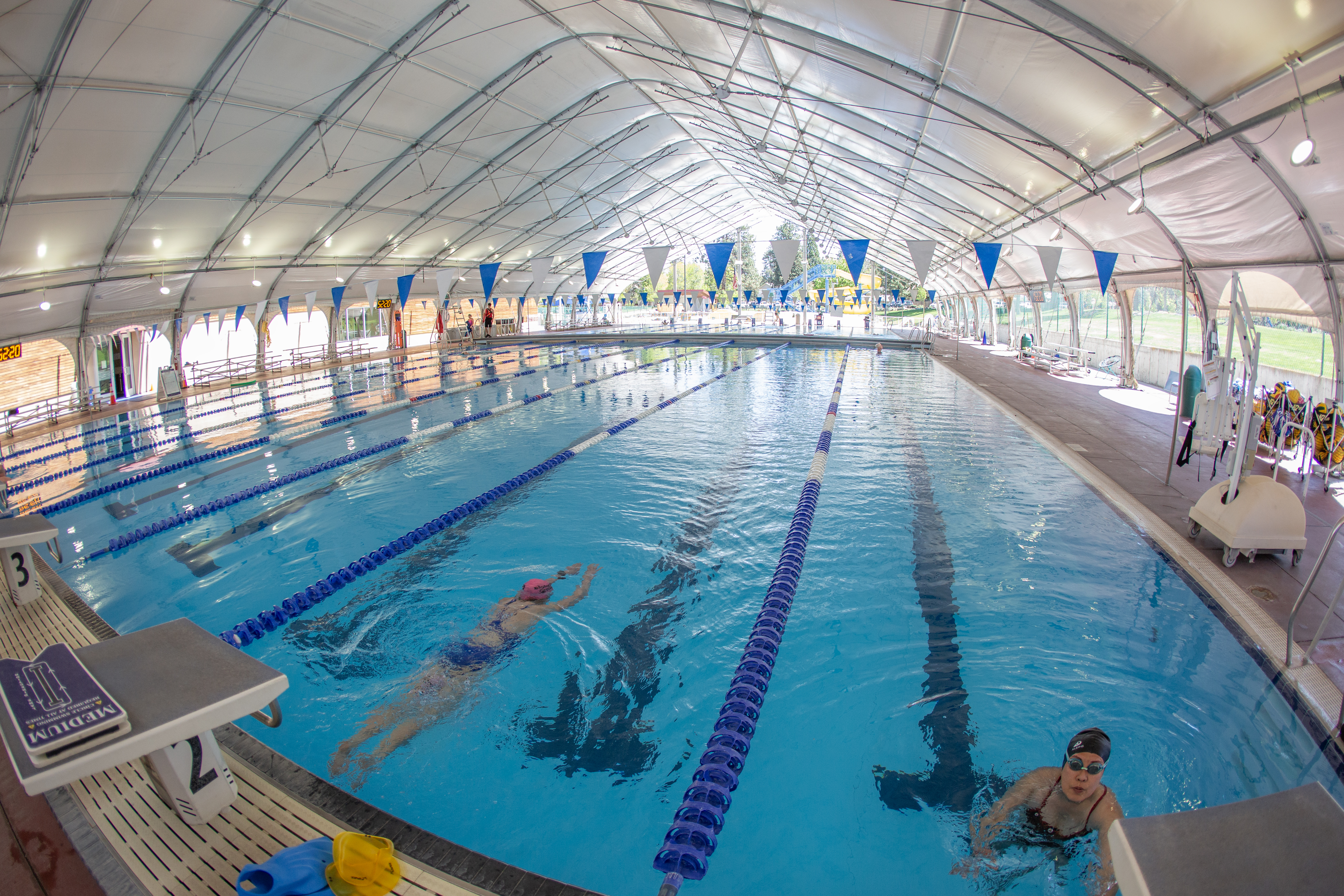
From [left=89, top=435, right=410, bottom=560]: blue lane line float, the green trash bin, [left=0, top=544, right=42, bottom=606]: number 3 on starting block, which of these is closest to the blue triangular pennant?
the green trash bin

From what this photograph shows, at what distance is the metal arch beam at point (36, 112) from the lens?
7309mm

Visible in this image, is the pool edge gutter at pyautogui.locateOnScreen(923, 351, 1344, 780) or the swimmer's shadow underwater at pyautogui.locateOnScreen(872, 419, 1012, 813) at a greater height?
the pool edge gutter at pyautogui.locateOnScreen(923, 351, 1344, 780)

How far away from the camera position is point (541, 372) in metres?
17.3

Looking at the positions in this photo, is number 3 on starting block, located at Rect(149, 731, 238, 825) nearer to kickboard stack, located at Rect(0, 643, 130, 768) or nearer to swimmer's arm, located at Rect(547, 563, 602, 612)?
kickboard stack, located at Rect(0, 643, 130, 768)

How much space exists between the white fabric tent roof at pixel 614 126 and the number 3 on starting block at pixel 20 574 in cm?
657

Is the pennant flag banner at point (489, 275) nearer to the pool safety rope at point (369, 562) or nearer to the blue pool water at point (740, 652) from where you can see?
the pool safety rope at point (369, 562)

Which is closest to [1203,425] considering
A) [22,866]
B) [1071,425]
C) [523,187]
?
[1071,425]

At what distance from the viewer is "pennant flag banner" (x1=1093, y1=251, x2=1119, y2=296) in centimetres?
1018

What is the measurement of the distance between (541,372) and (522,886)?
15.9m

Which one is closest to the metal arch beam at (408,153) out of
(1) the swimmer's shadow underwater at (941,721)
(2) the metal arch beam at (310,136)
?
(2) the metal arch beam at (310,136)

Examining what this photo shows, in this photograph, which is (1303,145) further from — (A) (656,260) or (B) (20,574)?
(A) (656,260)

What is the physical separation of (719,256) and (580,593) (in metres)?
13.1

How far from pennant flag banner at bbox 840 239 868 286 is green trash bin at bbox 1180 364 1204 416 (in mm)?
8596

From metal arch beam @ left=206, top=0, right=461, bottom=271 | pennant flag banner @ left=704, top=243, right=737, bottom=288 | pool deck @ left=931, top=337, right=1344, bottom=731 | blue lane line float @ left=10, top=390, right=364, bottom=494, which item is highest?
metal arch beam @ left=206, top=0, right=461, bottom=271
